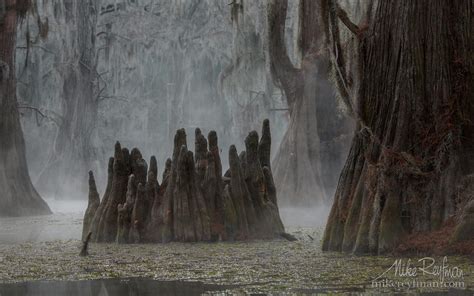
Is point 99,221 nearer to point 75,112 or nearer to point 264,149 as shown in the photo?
point 264,149

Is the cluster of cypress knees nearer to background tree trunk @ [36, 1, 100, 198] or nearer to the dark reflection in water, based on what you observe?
the dark reflection in water

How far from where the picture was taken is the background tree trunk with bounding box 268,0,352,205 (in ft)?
68.2

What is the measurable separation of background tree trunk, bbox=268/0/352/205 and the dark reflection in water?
1250cm

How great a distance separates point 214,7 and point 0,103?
2140 cm

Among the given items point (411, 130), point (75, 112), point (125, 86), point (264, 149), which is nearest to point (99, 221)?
point (264, 149)

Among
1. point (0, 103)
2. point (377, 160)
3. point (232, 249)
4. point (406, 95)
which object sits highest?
point (0, 103)

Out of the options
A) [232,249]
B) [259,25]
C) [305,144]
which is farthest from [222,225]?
[259,25]

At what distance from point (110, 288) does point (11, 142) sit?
14860 mm

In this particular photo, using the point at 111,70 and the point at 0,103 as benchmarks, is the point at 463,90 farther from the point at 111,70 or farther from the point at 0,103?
the point at 111,70

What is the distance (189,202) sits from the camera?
40.5 ft

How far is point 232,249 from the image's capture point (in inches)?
437

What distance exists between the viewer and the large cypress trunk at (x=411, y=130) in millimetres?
9672

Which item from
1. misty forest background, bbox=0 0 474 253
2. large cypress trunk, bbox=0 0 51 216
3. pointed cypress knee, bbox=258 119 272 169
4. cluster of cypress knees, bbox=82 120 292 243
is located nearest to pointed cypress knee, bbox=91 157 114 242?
cluster of cypress knees, bbox=82 120 292 243

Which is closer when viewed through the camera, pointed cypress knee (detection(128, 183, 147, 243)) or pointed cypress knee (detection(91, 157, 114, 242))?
pointed cypress knee (detection(128, 183, 147, 243))
